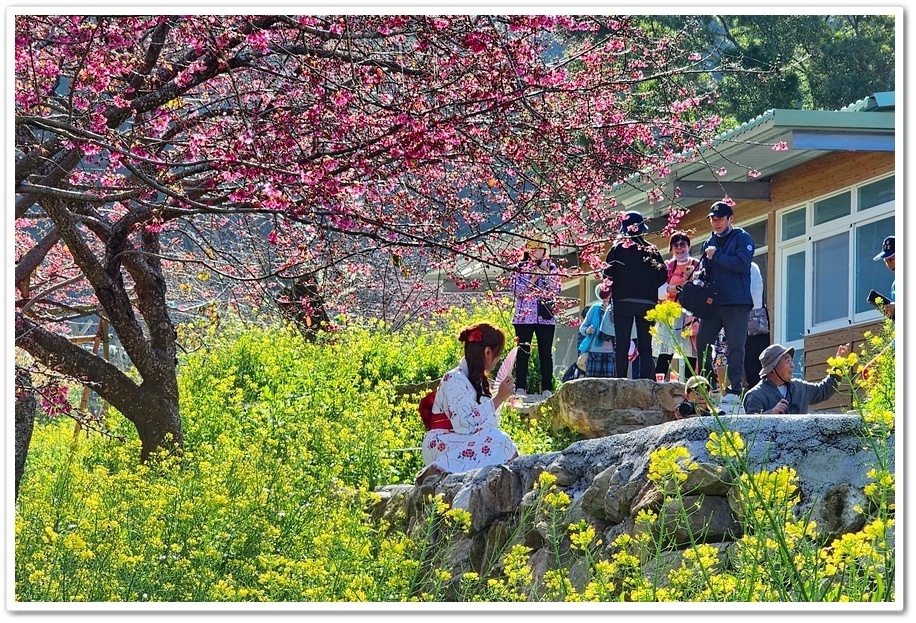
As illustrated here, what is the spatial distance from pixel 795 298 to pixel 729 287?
4659 millimetres

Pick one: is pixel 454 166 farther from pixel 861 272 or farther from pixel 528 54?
pixel 861 272

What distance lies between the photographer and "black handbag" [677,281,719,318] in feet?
24.7

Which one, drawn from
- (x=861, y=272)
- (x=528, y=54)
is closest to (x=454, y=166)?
(x=528, y=54)

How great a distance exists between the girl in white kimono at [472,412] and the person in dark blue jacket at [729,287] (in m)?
1.75

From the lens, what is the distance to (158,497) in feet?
15.3

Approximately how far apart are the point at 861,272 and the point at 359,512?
23.6 ft

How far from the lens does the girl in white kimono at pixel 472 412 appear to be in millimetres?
6215

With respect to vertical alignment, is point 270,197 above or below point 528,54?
below

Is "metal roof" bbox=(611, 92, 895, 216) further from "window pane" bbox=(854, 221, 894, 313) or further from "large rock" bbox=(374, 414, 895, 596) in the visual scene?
"large rock" bbox=(374, 414, 895, 596)

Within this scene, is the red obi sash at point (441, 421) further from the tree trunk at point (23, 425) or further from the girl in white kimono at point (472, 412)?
the tree trunk at point (23, 425)

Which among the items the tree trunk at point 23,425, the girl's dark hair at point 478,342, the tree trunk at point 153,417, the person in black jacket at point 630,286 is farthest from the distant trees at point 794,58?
the tree trunk at point 23,425

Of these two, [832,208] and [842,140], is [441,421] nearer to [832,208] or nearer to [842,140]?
[842,140]

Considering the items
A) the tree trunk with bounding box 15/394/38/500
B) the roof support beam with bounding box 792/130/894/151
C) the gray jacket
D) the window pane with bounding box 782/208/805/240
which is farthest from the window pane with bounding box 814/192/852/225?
the tree trunk with bounding box 15/394/38/500
